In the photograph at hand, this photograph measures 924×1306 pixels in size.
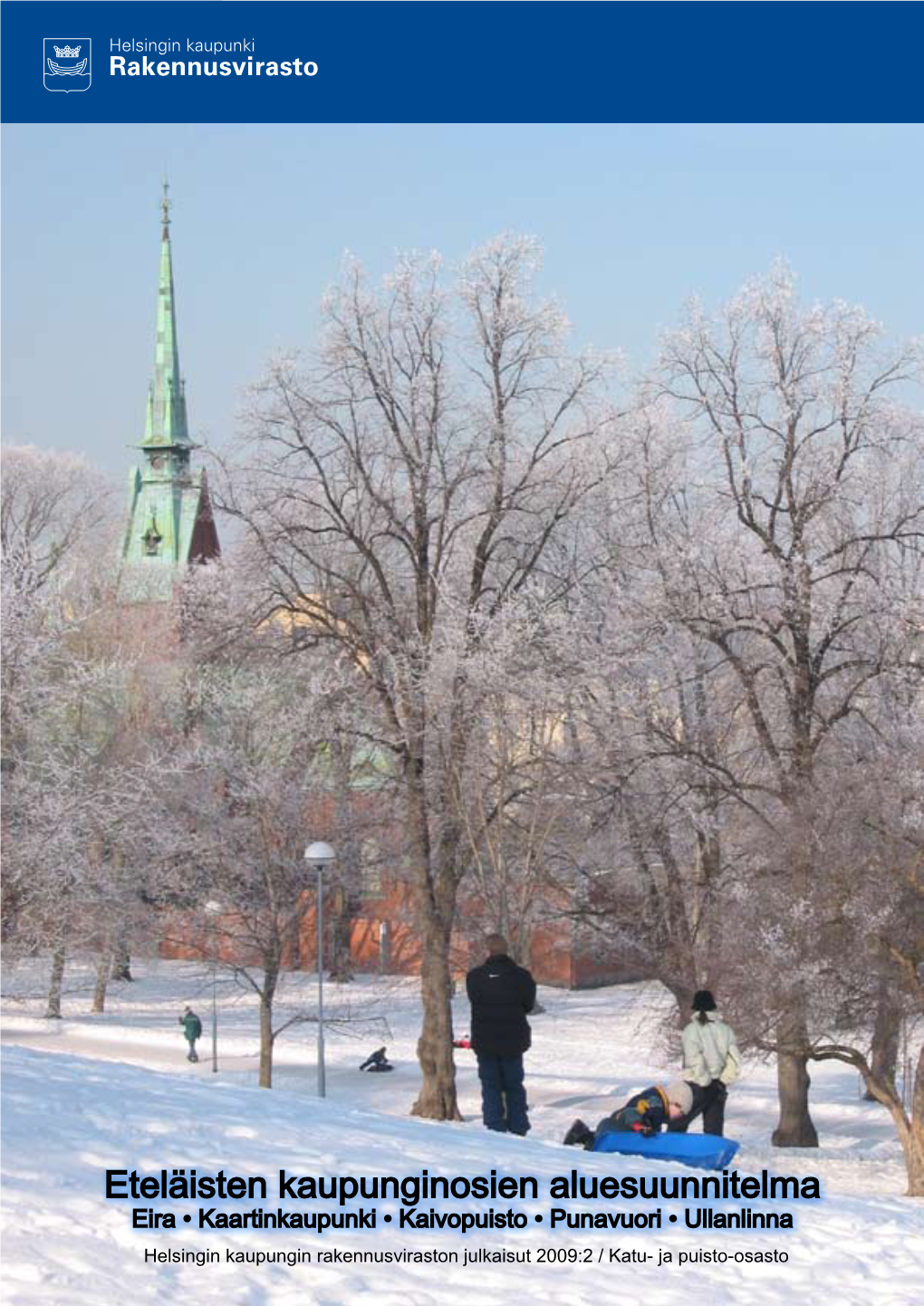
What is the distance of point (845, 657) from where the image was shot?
26.6 meters

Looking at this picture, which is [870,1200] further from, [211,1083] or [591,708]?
[591,708]

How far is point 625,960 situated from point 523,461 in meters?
8.80

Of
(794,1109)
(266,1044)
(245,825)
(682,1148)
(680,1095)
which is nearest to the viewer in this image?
(682,1148)

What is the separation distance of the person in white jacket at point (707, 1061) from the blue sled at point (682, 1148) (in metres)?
1.71

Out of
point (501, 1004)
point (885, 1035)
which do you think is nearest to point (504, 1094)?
point (501, 1004)

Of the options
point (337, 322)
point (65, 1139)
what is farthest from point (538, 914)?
point (65, 1139)

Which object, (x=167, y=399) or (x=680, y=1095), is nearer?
(x=680, y=1095)

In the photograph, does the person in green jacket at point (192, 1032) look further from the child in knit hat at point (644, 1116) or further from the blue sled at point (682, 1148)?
the blue sled at point (682, 1148)

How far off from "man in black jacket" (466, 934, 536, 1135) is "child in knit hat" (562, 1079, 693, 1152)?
3.23 ft

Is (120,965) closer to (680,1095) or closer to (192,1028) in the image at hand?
(192,1028)

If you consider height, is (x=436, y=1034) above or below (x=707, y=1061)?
below

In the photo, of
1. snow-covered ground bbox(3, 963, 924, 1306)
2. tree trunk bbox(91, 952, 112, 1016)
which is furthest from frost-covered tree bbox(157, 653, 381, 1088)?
snow-covered ground bbox(3, 963, 924, 1306)

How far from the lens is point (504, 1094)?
48.4 feet

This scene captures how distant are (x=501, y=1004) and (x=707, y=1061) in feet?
5.41
